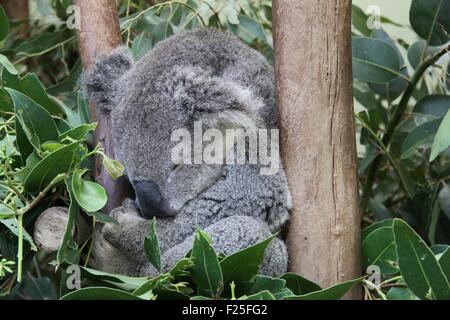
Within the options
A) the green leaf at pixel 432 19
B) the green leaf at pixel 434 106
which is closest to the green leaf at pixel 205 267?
the green leaf at pixel 432 19

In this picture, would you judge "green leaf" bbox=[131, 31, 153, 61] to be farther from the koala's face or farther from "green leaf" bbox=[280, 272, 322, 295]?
"green leaf" bbox=[280, 272, 322, 295]

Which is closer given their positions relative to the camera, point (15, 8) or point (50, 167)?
point (50, 167)

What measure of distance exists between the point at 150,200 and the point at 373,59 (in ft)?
3.99

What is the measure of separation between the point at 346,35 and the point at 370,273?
0.76 m

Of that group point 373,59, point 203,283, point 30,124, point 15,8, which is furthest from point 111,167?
point 15,8

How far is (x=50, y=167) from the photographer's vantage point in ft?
5.70

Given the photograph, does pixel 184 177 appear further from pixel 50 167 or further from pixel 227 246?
pixel 50 167

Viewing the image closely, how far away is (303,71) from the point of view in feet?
6.63

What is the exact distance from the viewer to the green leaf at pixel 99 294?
1.55m

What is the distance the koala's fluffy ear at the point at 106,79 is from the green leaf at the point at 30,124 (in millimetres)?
476

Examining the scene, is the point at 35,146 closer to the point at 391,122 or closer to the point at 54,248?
the point at 54,248

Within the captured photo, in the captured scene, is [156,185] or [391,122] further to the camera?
[391,122]
